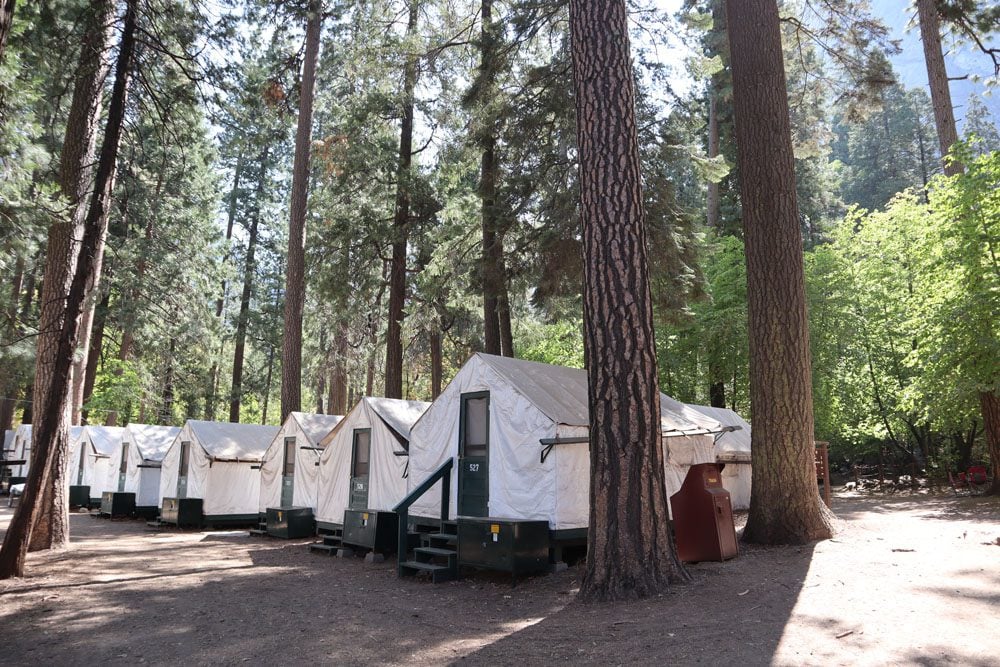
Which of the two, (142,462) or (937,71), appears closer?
(937,71)

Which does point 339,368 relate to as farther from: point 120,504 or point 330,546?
point 330,546

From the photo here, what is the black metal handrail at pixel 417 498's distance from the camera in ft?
29.9

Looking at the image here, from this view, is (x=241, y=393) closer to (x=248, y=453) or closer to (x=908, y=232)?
(x=248, y=453)

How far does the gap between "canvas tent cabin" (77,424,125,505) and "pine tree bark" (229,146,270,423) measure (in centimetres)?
683

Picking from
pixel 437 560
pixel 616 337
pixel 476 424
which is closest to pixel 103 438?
pixel 476 424

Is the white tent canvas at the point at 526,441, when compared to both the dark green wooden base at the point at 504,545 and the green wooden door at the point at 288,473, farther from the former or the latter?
the green wooden door at the point at 288,473

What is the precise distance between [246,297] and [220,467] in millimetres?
14928

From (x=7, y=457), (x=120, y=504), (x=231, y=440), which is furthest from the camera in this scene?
(x=7, y=457)

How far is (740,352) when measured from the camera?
63.8 feet

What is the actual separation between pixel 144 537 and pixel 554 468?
9.91 meters

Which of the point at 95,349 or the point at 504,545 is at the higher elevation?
the point at 95,349

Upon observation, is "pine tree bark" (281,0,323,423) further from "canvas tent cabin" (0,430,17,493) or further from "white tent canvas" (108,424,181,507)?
"canvas tent cabin" (0,430,17,493)

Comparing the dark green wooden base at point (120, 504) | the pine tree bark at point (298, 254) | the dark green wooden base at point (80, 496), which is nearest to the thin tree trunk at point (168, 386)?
the dark green wooden base at point (80, 496)

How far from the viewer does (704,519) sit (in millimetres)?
7652
